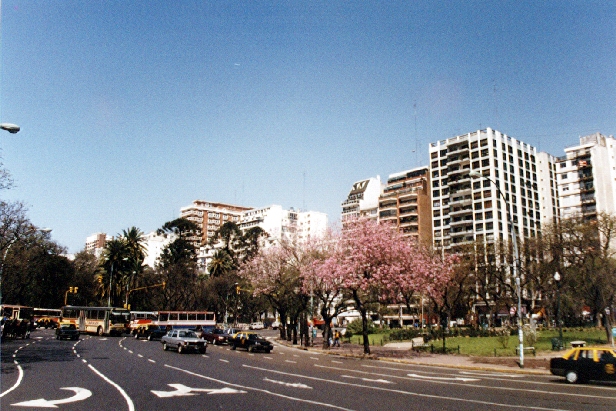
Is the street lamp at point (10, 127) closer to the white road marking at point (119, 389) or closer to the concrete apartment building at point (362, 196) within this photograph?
the white road marking at point (119, 389)

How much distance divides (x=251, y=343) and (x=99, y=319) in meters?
27.7

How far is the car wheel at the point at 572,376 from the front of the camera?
19.8 metres

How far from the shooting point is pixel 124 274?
77.4m

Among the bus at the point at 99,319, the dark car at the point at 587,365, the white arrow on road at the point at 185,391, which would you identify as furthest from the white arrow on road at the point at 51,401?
the bus at the point at 99,319

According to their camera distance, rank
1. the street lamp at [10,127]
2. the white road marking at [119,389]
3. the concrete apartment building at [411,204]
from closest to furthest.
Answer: the white road marking at [119,389]
the street lamp at [10,127]
the concrete apartment building at [411,204]

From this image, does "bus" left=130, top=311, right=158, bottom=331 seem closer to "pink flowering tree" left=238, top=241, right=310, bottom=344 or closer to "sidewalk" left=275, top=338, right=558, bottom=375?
"pink flowering tree" left=238, top=241, right=310, bottom=344

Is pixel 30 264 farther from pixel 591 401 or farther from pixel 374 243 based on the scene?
pixel 591 401

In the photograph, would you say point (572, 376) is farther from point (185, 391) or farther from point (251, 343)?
point (251, 343)

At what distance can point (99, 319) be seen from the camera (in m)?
55.3

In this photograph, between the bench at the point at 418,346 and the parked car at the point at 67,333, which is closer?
the bench at the point at 418,346

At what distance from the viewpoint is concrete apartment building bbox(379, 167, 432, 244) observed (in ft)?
361

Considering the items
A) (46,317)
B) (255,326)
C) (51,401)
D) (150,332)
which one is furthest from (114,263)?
(51,401)

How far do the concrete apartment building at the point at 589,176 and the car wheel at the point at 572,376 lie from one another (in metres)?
90.6

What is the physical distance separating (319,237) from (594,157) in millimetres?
84571
